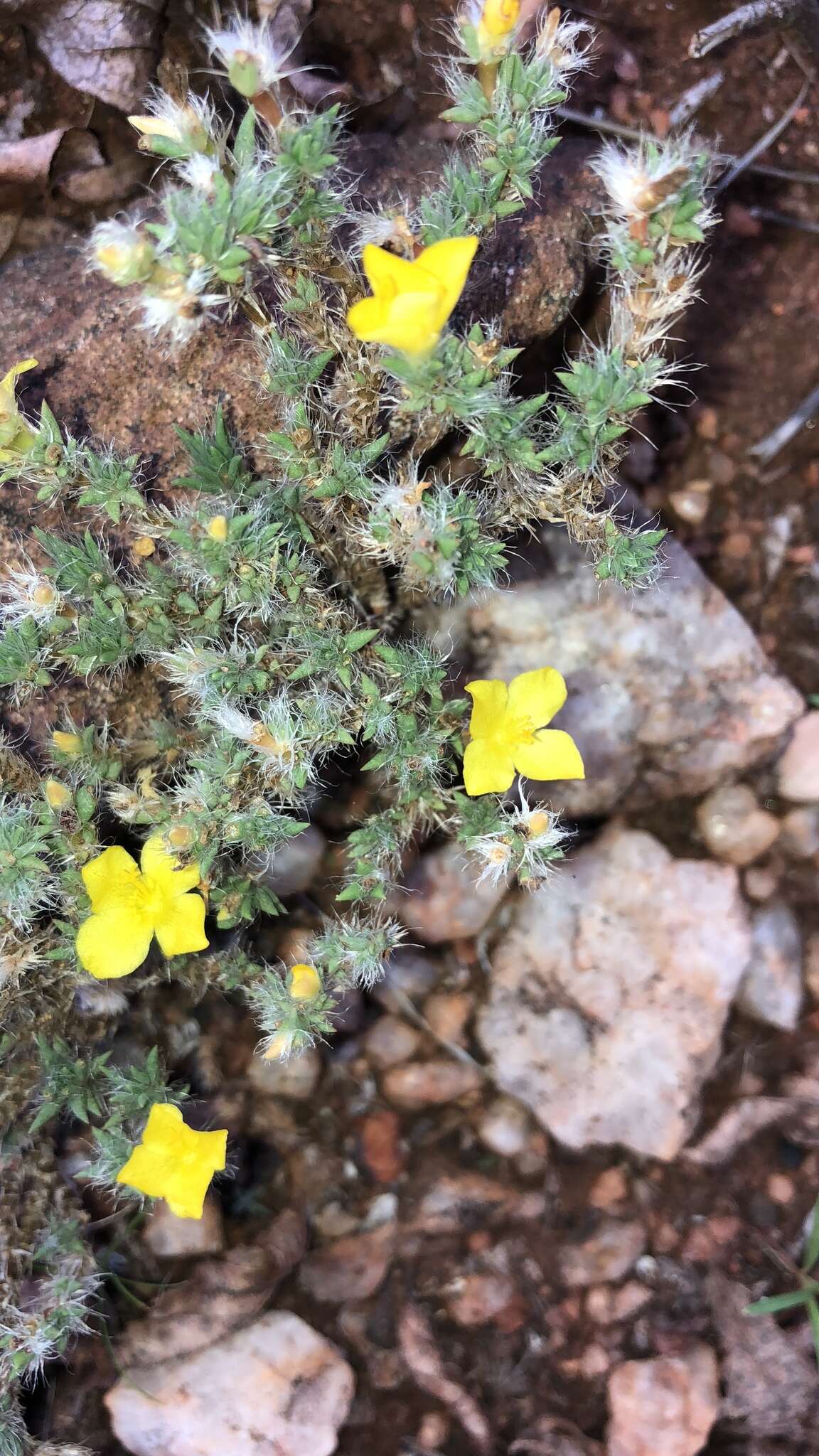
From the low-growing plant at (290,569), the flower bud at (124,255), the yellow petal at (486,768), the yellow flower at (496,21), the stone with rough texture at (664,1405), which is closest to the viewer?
the flower bud at (124,255)

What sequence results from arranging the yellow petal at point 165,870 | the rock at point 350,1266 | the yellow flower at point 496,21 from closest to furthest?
the yellow flower at point 496,21 → the yellow petal at point 165,870 → the rock at point 350,1266

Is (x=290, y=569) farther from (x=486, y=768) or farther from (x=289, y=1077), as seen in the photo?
(x=289, y=1077)

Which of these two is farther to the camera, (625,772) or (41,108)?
(625,772)

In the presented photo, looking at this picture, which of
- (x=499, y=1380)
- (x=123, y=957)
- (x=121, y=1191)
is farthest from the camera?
(x=499, y=1380)

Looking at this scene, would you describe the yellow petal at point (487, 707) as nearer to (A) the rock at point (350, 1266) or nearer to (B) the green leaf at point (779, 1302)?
(A) the rock at point (350, 1266)

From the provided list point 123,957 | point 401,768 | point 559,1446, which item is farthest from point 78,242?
point 559,1446

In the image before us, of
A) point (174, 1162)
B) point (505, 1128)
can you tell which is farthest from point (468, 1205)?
point (174, 1162)

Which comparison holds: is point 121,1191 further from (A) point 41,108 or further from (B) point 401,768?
(A) point 41,108

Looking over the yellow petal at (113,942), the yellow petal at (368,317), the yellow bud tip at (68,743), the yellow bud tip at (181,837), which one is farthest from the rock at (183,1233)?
the yellow petal at (368,317)
